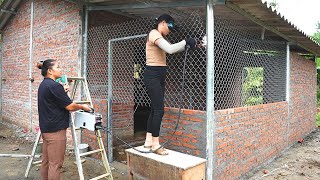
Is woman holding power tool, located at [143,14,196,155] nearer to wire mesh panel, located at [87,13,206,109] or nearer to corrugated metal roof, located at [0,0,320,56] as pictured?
corrugated metal roof, located at [0,0,320,56]

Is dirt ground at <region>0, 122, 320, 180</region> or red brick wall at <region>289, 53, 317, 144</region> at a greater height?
red brick wall at <region>289, 53, 317, 144</region>

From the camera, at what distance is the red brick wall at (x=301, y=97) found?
6.96 metres

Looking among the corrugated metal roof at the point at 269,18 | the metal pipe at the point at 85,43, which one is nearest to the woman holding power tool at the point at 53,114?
the metal pipe at the point at 85,43

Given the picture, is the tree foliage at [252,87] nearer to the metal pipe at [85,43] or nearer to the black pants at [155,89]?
the black pants at [155,89]

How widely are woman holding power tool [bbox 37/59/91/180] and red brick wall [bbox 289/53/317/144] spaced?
573cm

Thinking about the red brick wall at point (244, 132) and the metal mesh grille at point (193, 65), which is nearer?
the red brick wall at point (244, 132)

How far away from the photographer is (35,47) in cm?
737

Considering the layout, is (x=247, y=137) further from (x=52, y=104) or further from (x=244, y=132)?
(x=52, y=104)

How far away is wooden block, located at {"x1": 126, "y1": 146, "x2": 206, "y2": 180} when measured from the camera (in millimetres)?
3111

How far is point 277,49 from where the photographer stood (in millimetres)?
6254

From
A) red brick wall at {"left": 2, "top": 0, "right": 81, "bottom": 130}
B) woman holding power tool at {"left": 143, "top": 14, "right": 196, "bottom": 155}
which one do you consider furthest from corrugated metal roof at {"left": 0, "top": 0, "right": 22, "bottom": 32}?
woman holding power tool at {"left": 143, "top": 14, "right": 196, "bottom": 155}

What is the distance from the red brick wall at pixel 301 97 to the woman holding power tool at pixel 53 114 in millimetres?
5732

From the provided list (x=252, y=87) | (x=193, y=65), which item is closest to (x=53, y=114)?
(x=193, y=65)

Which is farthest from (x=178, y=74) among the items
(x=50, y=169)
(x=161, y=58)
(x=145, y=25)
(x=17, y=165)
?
(x=17, y=165)
